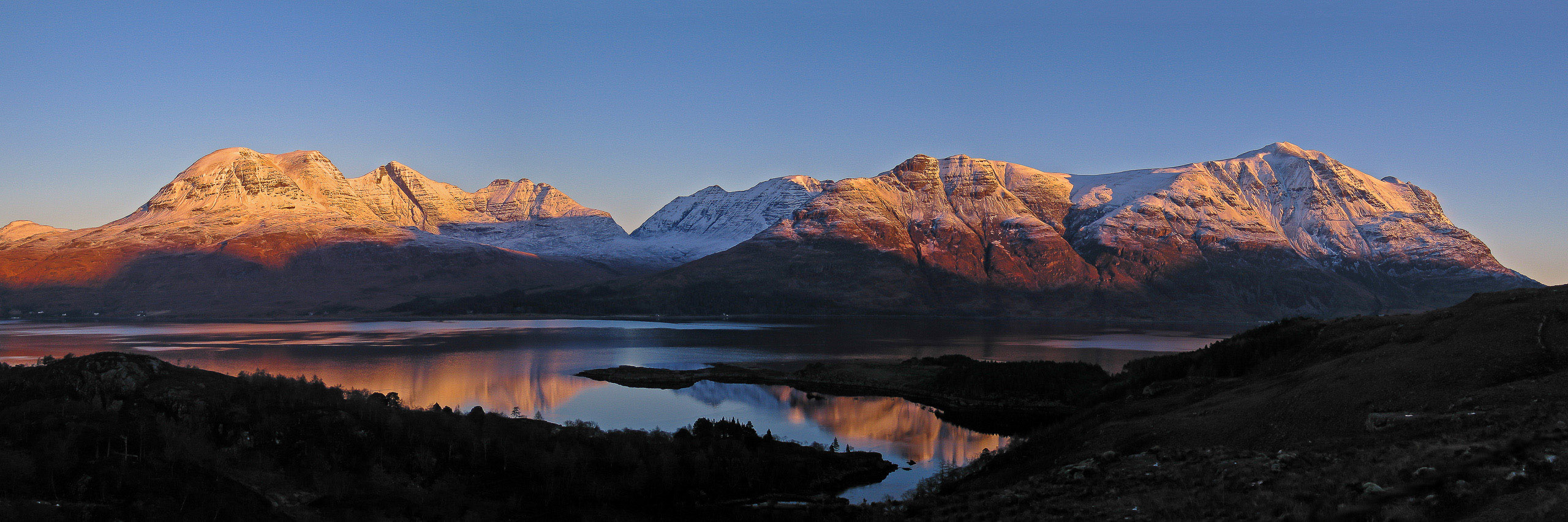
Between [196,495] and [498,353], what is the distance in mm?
101678

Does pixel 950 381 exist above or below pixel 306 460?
below

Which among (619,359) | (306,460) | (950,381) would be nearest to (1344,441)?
(306,460)

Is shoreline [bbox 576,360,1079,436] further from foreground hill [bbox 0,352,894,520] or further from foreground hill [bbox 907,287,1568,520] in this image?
foreground hill [bbox 0,352,894,520]

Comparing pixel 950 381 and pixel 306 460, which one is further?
pixel 950 381

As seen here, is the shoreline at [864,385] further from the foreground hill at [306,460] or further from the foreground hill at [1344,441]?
the foreground hill at [306,460]

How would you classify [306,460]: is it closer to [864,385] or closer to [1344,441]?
[1344,441]

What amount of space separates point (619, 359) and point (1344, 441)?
98.3 meters

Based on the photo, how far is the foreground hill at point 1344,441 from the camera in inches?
800

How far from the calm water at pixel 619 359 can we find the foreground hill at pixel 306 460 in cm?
937

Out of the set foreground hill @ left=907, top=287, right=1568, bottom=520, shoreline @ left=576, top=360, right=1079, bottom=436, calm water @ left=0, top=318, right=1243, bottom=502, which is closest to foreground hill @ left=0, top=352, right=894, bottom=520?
calm water @ left=0, top=318, right=1243, bottom=502

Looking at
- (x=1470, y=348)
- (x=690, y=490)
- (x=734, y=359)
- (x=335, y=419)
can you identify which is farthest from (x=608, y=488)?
(x=734, y=359)

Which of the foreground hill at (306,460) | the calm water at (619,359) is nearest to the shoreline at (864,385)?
the calm water at (619,359)

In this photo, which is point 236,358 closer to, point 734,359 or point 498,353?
point 498,353

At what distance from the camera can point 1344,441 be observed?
30969 millimetres
